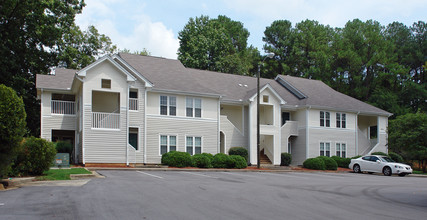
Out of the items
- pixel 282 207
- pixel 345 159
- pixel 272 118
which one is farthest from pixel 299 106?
pixel 282 207

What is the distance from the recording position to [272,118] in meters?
35.0

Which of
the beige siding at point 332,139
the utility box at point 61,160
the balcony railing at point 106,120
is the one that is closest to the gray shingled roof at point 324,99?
the beige siding at point 332,139

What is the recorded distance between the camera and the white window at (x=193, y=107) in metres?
31.5

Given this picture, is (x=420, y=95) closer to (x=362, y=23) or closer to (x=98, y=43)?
(x=362, y=23)

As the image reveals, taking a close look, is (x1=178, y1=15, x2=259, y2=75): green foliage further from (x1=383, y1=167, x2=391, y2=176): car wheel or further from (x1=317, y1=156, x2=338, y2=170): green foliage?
(x1=383, y1=167, x2=391, y2=176): car wheel

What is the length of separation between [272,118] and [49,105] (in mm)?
17735

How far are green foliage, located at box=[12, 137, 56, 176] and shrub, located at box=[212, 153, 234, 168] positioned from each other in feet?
41.5

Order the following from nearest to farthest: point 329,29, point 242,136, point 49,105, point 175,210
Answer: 1. point 175,210
2. point 49,105
3. point 242,136
4. point 329,29

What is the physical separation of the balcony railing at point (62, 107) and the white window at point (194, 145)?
8.68 m

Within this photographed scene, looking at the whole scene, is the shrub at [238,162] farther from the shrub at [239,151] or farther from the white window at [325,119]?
the white window at [325,119]

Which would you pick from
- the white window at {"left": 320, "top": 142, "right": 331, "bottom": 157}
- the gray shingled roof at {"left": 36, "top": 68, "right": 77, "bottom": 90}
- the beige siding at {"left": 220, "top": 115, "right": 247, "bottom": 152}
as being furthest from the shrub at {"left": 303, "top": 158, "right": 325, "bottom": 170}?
the gray shingled roof at {"left": 36, "top": 68, "right": 77, "bottom": 90}

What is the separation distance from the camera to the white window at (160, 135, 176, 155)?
30.2 m

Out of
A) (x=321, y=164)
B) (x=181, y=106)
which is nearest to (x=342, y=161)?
(x=321, y=164)

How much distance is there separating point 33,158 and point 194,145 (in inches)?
599
